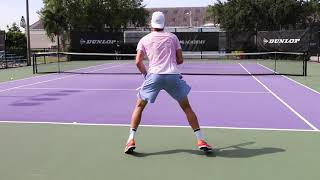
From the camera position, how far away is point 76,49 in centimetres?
4031

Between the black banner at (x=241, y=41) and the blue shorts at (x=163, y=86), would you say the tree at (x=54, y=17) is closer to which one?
the black banner at (x=241, y=41)

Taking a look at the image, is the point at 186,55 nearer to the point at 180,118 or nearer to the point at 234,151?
the point at 180,118

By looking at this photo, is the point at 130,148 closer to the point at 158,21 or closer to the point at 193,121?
the point at 193,121

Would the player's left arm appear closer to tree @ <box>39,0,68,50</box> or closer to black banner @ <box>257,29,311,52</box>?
black banner @ <box>257,29,311,52</box>

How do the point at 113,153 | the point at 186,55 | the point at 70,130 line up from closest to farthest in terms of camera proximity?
the point at 113,153
the point at 70,130
the point at 186,55

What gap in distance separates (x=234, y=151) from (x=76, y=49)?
34954 millimetres

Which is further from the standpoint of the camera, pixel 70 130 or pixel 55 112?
pixel 55 112

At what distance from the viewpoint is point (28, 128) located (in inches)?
318

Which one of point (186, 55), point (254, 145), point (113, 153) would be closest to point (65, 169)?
point (113, 153)

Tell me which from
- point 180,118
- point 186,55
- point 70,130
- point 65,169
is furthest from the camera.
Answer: point 186,55

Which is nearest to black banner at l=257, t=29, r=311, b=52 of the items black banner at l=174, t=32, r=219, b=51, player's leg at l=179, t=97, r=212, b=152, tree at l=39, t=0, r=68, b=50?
black banner at l=174, t=32, r=219, b=51

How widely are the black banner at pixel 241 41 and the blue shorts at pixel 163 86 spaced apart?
32.3 metres

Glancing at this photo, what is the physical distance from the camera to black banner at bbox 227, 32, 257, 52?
124ft

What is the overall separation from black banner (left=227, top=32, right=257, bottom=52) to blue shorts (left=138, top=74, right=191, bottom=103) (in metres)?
32.3
